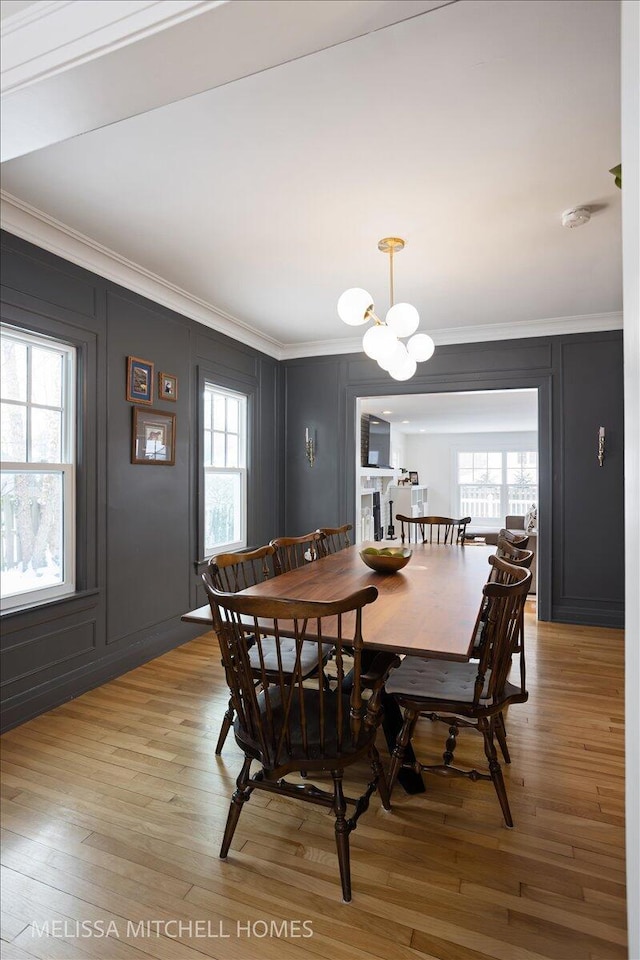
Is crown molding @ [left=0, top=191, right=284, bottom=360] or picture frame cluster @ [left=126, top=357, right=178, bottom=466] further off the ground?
crown molding @ [left=0, top=191, right=284, bottom=360]

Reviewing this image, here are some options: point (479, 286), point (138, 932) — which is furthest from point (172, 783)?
point (479, 286)

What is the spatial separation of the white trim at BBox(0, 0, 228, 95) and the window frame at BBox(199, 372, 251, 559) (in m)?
2.99

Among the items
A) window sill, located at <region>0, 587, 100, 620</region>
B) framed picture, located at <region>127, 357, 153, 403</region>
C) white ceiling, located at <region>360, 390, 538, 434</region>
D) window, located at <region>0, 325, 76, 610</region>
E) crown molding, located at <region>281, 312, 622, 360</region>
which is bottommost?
window sill, located at <region>0, 587, 100, 620</region>

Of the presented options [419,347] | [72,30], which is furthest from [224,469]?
[72,30]

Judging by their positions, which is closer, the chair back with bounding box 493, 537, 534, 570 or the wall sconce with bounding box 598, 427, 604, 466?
the chair back with bounding box 493, 537, 534, 570

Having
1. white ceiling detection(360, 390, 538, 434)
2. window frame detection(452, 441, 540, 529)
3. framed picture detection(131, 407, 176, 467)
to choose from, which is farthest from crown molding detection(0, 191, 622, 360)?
window frame detection(452, 441, 540, 529)

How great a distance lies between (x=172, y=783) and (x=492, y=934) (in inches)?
51.9

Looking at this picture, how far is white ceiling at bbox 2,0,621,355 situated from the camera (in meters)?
1.62

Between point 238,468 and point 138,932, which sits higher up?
point 238,468

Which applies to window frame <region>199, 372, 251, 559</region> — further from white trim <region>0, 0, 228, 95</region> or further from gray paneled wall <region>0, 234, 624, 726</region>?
white trim <region>0, 0, 228, 95</region>

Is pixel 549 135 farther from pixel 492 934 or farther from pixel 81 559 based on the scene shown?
pixel 81 559

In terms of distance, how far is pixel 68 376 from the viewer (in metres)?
3.12

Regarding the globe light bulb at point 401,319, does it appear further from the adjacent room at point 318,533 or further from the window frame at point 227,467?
the window frame at point 227,467

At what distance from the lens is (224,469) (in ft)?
15.2
